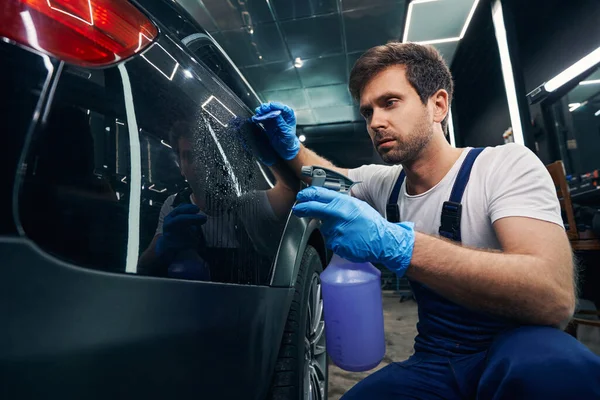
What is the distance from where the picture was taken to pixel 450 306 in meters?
1.05

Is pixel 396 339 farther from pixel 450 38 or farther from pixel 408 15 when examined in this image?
pixel 450 38

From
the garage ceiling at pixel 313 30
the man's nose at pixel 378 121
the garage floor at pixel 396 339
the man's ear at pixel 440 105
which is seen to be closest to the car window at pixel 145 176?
the man's nose at pixel 378 121

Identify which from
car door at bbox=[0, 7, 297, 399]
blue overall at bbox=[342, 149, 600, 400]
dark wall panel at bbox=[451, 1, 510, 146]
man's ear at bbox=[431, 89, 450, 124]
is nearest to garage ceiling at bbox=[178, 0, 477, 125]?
dark wall panel at bbox=[451, 1, 510, 146]

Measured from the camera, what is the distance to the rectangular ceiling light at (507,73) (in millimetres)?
3326

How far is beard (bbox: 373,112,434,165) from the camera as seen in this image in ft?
3.83

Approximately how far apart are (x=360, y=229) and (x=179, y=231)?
1.50 ft

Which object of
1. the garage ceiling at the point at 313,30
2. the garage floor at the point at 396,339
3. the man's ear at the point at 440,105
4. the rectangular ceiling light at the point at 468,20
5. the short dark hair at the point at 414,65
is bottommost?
the garage floor at the point at 396,339

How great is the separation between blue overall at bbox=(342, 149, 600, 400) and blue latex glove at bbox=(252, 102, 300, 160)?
1.57 ft

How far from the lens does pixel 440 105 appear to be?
129cm

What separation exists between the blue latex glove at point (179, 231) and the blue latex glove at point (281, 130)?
0.57 metres

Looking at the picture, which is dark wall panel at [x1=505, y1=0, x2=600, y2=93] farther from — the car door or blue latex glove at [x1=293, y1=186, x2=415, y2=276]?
the car door

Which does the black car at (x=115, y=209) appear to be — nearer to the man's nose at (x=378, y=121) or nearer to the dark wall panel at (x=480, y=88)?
the man's nose at (x=378, y=121)

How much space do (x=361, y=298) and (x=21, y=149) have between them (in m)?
1.25

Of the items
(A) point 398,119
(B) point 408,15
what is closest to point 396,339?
(A) point 398,119
